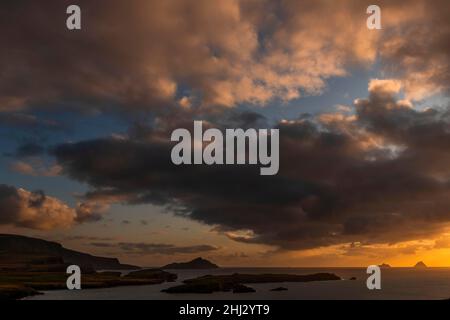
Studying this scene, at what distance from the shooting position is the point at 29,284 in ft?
551

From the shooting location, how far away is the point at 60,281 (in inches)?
7402
